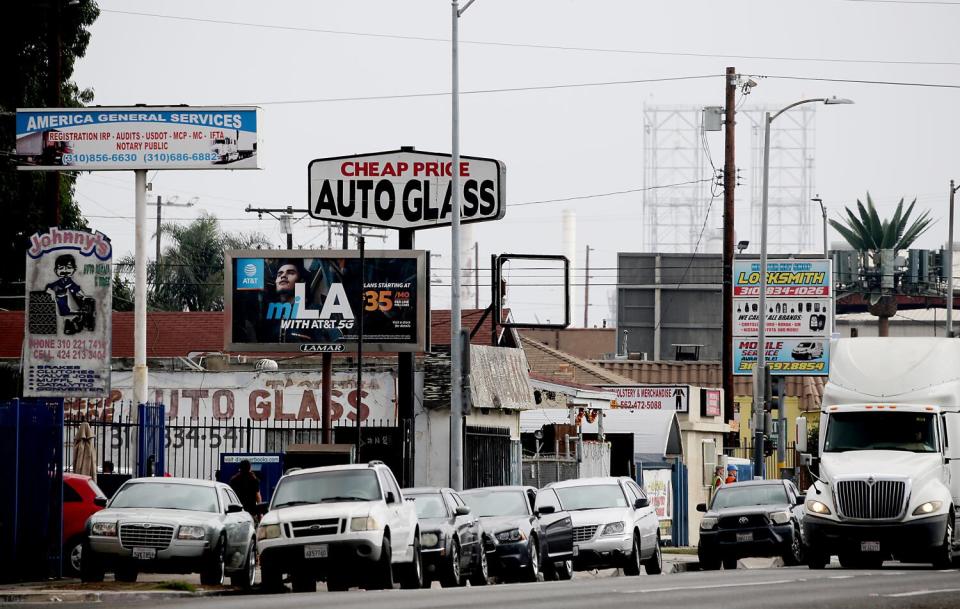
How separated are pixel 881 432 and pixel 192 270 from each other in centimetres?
5838

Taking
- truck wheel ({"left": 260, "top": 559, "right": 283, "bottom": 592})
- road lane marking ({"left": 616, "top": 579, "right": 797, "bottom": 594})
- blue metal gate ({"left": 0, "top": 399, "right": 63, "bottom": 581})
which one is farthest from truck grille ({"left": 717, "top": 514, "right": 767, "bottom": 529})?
blue metal gate ({"left": 0, "top": 399, "right": 63, "bottom": 581})

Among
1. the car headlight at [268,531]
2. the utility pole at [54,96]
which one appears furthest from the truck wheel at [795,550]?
the utility pole at [54,96]

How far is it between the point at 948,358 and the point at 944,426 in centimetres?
113

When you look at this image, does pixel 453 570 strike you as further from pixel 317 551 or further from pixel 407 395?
pixel 407 395

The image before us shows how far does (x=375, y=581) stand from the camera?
862 inches

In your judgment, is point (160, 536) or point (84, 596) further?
point (160, 536)

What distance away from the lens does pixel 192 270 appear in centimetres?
8081

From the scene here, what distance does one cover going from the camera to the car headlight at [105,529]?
21891 millimetres

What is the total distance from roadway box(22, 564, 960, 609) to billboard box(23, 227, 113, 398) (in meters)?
8.22

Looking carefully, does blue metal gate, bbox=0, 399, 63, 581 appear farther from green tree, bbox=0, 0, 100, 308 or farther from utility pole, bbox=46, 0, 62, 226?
green tree, bbox=0, 0, 100, 308

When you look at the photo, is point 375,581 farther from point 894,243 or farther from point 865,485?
point 894,243

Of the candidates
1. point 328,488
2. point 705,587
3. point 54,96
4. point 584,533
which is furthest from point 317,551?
point 54,96

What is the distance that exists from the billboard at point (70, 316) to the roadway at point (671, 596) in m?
8.22

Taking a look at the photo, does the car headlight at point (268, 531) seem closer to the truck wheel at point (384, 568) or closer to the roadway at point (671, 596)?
the truck wheel at point (384, 568)
